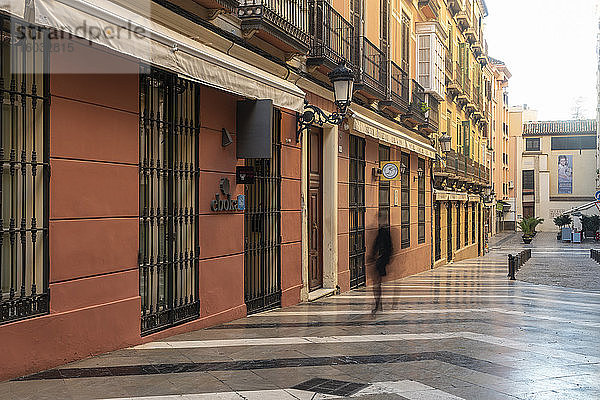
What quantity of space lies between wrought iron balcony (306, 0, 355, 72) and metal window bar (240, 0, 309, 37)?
43cm

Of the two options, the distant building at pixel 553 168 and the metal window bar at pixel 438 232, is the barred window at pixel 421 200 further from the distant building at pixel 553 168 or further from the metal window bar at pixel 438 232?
the distant building at pixel 553 168

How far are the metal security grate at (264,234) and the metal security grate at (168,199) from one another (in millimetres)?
1520

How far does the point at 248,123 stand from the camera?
905cm

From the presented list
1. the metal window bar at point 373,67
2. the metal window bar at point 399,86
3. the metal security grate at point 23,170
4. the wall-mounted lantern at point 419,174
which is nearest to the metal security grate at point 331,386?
the metal security grate at point 23,170

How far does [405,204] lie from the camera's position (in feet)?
64.2

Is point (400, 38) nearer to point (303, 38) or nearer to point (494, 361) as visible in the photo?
point (303, 38)

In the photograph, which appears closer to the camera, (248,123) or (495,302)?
→ (248,123)

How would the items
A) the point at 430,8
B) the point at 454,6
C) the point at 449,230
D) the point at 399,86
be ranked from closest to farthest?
the point at 399,86 → the point at 430,8 → the point at 449,230 → the point at 454,6

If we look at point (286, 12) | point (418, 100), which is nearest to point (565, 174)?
point (418, 100)

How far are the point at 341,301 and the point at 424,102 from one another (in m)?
10.9

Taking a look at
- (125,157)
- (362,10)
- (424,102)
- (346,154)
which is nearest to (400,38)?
(424,102)

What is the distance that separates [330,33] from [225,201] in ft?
15.7

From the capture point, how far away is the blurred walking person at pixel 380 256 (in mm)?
11703

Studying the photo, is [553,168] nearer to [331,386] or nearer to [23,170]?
[331,386]
